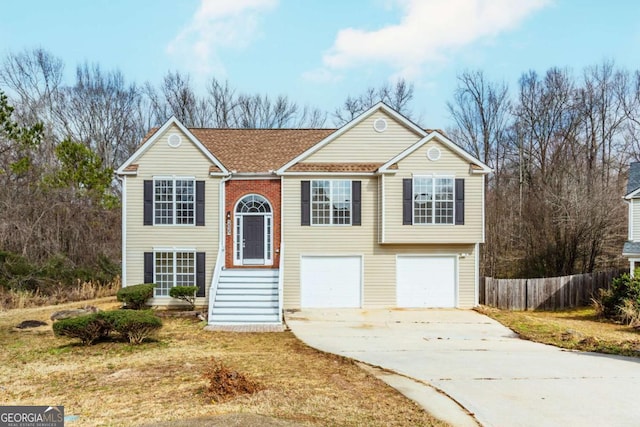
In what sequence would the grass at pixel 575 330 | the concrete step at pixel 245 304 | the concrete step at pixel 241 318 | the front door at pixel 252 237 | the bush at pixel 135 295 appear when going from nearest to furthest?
1. the grass at pixel 575 330
2. the concrete step at pixel 241 318
3. the concrete step at pixel 245 304
4. the bush at pixel 135 295
5. the front door at pixel 252 237

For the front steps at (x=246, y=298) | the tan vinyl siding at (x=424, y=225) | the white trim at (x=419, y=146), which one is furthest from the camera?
the tan vinyl siding at (x=424, y=225)

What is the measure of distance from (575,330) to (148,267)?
14428 millimetres

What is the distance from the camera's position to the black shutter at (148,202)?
59.8 feet

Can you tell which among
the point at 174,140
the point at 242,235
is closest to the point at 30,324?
the point at 242,235

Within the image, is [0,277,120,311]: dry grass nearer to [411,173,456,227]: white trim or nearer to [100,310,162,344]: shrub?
[100,310,162,344]: shrub

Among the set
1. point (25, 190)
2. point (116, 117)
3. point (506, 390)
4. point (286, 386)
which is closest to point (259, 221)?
point (286, 386)

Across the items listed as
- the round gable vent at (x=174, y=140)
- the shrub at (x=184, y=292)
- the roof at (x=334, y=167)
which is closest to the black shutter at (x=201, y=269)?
the shrub at (x=184, y=292)

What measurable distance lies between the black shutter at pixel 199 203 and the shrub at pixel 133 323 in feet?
21.8

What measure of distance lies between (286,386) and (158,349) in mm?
4431

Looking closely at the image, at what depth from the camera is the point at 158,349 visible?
11.4 meters

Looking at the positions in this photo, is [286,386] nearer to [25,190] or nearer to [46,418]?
[46,418]

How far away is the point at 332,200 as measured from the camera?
1844 cm

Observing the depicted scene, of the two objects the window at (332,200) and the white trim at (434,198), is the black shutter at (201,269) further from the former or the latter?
the white trim at (434,198)

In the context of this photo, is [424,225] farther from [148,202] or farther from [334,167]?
[148,202]
